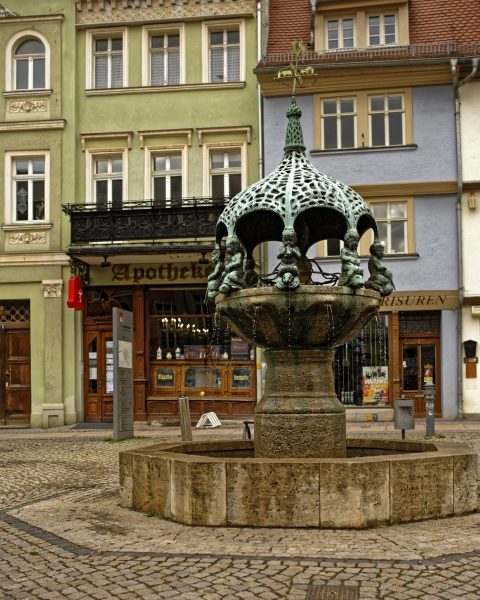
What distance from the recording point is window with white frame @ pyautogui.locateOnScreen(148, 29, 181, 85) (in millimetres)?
22484

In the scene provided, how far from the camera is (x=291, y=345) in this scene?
26.6 ft

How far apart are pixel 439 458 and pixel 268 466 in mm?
1473

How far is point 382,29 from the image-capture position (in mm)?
22000

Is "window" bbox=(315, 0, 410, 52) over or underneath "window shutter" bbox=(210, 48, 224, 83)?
over

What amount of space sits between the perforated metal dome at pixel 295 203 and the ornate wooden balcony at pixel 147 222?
1193 centimetres

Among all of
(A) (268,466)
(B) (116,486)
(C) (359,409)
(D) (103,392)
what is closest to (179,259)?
(D) (103,392)

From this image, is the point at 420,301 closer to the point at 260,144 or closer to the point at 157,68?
the point at 260,144

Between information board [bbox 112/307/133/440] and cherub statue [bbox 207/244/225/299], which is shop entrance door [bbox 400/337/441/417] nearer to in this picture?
information board [bbox 112/307/133/440]

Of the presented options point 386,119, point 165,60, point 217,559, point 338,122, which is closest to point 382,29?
point 386,119

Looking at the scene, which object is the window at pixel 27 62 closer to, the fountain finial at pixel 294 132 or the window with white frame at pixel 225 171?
the window with white frame at pixel 225 171

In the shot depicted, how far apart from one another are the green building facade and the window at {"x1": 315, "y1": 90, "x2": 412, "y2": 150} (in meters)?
1.73

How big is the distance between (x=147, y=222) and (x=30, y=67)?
552 cm

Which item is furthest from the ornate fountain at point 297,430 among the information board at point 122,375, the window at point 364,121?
the window at point 364,121

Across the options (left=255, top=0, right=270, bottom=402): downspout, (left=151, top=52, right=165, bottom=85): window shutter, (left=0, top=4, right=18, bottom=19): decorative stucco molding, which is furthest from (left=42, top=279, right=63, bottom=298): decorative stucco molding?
(left=0, top=4, right=18, bottom=19): decorative stucco molding
